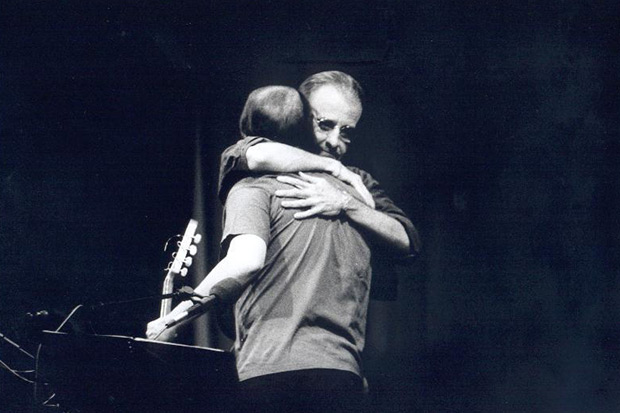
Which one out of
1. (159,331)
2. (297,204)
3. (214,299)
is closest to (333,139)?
(297,204)

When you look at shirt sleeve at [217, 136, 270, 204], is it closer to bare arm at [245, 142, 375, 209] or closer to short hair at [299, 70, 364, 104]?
bare arm at [245, 142, 375, 209]

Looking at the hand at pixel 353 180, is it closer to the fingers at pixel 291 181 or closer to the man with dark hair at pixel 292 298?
the man with dark hair at pixel 292 298

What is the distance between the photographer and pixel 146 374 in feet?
7.75

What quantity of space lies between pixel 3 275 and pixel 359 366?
1.75m

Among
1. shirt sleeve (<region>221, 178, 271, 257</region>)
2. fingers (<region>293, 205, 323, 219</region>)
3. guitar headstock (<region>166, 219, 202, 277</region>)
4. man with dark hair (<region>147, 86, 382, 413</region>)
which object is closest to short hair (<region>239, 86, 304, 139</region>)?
man with dark hair (<region>147, 86, 382, 413</region>)

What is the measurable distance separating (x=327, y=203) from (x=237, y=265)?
49 cm

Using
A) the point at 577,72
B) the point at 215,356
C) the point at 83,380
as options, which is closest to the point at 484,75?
the point at 577,72

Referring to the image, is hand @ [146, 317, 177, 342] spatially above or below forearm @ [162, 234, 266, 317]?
below

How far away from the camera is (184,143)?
3.68 meters

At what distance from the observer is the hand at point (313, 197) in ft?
11.2

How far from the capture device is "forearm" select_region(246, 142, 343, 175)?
11.4 ft

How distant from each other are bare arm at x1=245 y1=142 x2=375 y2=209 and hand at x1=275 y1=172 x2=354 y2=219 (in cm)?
6

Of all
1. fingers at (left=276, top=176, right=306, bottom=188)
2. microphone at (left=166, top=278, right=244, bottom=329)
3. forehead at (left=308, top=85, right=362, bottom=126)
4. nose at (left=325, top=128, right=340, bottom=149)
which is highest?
forehead at (left=308, top=85, right=362, bottom=126)

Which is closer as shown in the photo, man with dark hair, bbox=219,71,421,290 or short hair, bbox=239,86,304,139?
man with dark hair, bbox=219,71,421,290
